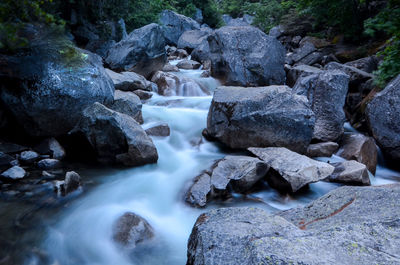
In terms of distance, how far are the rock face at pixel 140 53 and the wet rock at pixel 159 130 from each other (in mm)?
5265

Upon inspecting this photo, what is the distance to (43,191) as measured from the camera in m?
4.18

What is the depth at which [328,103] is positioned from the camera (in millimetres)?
6387

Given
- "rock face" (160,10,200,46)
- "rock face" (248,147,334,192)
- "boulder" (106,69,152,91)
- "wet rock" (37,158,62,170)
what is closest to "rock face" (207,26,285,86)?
"boulder" (106,69,152,91)

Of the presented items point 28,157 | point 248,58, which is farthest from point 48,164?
point 248,58

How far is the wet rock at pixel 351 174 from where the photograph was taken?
4.61 metres

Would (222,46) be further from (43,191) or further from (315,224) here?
(315,224)

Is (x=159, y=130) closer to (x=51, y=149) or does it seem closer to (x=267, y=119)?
(x=51, y=149)

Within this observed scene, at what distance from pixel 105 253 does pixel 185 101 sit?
6.26m

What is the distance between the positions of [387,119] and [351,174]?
2050 mm

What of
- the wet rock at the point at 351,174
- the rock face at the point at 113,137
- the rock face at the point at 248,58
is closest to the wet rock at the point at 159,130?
the rock face at the point at 113,137

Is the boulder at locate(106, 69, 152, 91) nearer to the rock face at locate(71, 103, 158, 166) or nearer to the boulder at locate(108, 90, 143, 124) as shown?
the boulder at locate(108, 90, 143, 124)

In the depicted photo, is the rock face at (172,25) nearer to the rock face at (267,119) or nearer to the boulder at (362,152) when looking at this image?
the rock face at (267,119)

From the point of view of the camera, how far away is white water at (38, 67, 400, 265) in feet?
10.2

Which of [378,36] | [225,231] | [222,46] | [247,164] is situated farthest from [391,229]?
[378,36]
